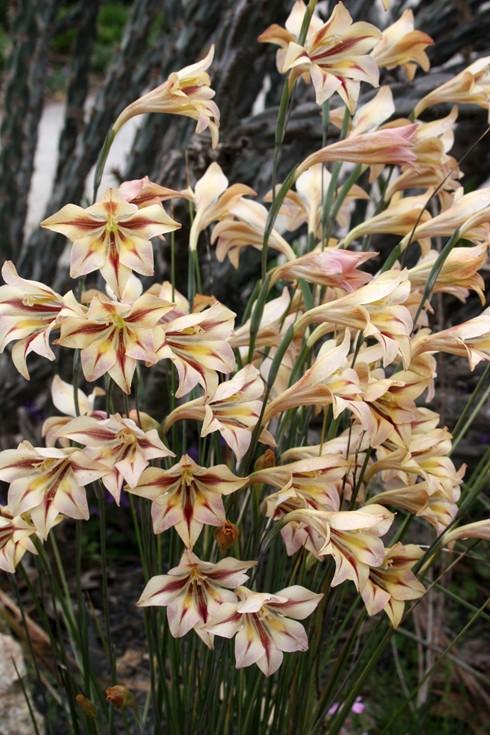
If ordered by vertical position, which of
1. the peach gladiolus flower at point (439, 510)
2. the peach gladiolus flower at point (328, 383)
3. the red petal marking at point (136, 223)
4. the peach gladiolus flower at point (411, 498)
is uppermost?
the red petal marking at point (136, 223)

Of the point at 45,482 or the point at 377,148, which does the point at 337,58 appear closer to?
the point at 377,148

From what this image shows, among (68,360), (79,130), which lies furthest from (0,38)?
(68,360)

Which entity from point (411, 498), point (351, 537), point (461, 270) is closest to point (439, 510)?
point (411, 498)

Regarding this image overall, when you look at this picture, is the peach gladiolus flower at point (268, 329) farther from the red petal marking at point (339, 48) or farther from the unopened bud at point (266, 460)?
the red petal marking at point (339, 48)

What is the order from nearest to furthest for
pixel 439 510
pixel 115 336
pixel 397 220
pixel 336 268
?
pixel 115 336 < pixel 336 268 < pixel 439 510 < pixel 397 220

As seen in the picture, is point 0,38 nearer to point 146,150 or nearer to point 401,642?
point 146,150

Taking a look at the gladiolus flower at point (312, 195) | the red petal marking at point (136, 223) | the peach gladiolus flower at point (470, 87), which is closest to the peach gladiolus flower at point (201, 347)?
the red petal marking at point (136, 223)

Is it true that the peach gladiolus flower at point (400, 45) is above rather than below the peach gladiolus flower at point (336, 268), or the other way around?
above

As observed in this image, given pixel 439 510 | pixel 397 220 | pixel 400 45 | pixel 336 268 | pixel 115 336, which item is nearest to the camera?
pixel 115 336
